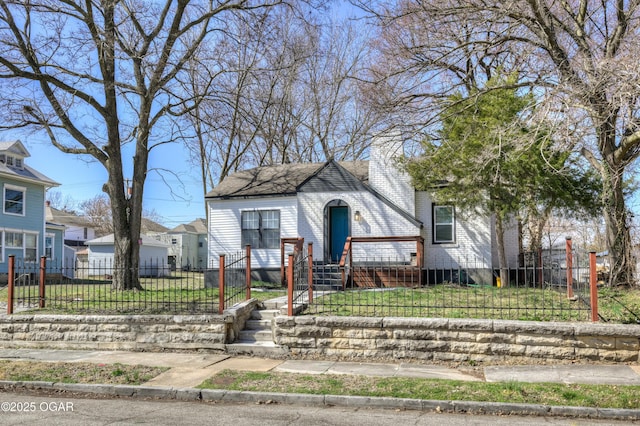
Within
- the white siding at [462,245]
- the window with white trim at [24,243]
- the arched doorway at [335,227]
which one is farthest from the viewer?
the window with white trim at [24,243]

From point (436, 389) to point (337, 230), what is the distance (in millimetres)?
12959

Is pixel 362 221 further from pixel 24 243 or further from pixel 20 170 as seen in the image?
pixel 20 170

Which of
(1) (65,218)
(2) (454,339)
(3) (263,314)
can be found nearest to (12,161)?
(3) (263,314)

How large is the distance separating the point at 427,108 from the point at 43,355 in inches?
405

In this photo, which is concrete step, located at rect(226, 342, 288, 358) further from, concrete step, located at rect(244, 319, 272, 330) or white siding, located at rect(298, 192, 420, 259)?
white siding, located at rect(298, 192, 420, 259)

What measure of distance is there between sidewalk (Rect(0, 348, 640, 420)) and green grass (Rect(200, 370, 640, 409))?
0.17 m

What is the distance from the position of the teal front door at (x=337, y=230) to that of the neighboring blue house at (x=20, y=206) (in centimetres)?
1557

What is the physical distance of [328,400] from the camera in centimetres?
716

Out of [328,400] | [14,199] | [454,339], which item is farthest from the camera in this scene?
[14,199]

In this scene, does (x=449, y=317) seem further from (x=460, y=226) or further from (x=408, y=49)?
(x=460, y=226)

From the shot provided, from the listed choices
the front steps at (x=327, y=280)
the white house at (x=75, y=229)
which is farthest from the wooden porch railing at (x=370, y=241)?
the white house at (x=75, y=229)

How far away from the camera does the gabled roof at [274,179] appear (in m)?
20.8

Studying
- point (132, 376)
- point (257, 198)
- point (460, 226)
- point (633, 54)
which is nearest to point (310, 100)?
point (257, 198)

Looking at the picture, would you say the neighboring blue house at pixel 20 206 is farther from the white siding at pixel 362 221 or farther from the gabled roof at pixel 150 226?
the gabled roof at pixel 150 226
